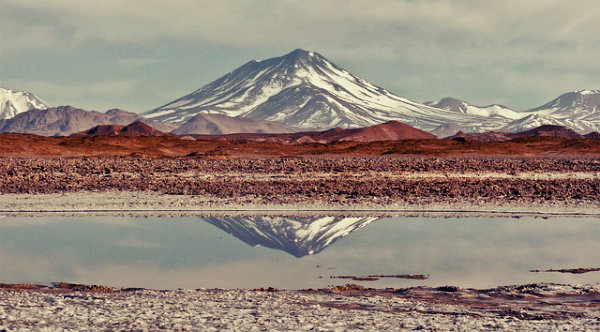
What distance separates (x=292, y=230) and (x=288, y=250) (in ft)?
A: 12.4

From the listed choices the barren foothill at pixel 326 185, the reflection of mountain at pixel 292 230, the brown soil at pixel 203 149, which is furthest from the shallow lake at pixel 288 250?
the brown soil at pixel 203 149

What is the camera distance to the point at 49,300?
44.6 ft

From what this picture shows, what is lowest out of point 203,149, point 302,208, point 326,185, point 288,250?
point 288,250

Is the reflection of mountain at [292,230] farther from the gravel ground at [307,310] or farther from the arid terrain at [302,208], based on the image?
the gravel ground at [307,310]

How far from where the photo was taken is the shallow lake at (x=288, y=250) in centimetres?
1656

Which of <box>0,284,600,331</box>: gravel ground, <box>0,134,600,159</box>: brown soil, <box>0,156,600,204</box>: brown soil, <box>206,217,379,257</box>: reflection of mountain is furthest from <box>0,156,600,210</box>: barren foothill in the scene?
<box>0,134,600,159</box>: brown soil

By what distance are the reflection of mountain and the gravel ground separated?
592 cm

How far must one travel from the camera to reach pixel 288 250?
20.4m

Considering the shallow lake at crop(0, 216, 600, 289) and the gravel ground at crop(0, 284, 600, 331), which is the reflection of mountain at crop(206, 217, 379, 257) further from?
the gravel ground at crop(0, 284, 600, 331)

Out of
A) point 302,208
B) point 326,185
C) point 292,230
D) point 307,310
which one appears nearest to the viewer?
point 307,310

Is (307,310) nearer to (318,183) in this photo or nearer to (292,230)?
(292,230)

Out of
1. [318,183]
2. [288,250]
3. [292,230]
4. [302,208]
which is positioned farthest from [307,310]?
[318,183]

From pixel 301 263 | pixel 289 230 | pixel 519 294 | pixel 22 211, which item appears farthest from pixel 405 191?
pixel 519 294

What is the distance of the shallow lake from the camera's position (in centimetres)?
1656
